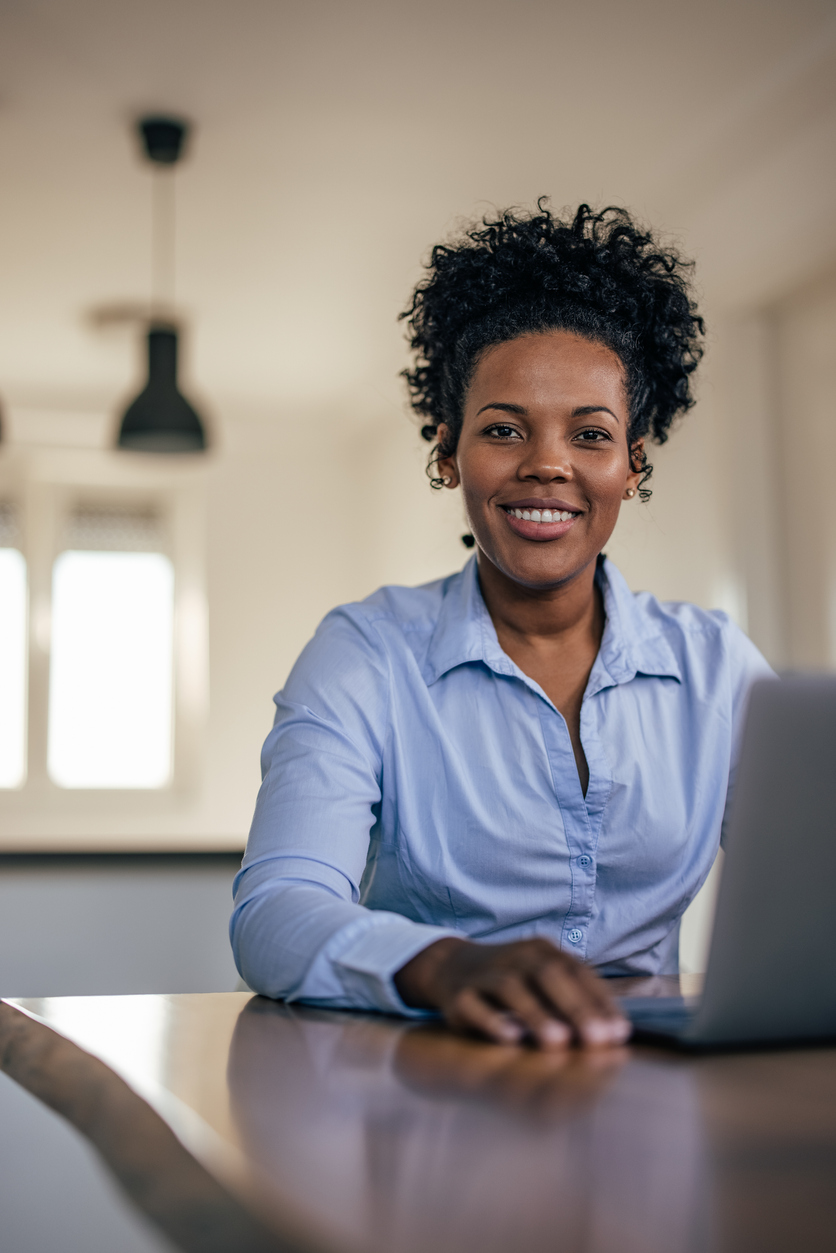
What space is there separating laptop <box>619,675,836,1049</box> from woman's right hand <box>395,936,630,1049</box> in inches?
2.6

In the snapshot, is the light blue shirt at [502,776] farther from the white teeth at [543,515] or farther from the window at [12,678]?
the window at [12,678]

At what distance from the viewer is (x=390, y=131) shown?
11.1 feet

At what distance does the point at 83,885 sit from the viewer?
244 cm

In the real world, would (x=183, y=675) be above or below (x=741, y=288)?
below

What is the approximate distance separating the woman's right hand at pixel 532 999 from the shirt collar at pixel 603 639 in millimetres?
572

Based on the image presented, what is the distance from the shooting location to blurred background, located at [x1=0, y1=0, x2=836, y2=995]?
110 inches

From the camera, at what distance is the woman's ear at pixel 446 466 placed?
159 centimetres

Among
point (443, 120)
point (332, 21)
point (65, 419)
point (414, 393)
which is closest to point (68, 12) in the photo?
point (332, 21)

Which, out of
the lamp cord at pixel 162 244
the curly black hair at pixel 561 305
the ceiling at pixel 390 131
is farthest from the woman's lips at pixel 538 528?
the lamp cord at pixel 162 244

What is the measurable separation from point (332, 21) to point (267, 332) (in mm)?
2428

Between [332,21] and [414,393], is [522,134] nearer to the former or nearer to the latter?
[332,21]

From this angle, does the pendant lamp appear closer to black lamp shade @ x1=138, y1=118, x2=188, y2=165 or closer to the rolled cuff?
black lamp shade @ x1=138, y1=118, x2=188, y2=165

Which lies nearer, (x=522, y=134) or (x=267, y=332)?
(x=522, y=134)

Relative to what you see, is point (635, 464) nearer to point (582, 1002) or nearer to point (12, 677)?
point (582, 1002)
